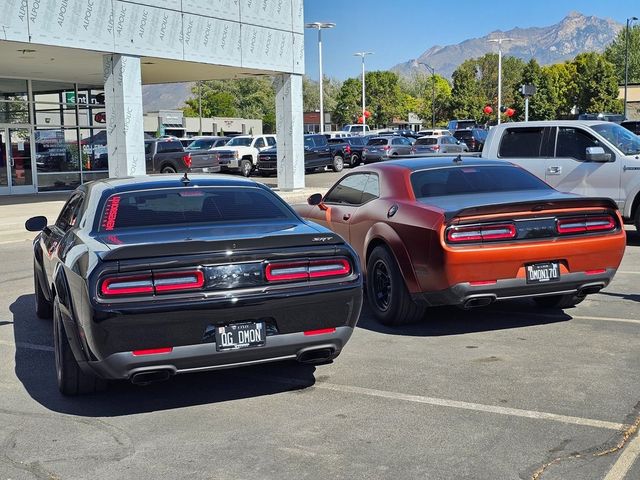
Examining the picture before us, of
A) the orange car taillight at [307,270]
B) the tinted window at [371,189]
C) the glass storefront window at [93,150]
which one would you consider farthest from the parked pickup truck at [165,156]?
the orange car taillight at [307,270]

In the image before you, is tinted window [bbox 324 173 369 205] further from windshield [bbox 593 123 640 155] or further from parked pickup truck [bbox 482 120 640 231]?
windshield [bbox 593 123 640 155]

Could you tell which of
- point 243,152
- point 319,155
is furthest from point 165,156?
point 319,155

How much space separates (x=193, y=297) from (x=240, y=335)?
1.25 ft

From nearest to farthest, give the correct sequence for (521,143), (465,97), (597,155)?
1. (597,155)
2. (521,143)
3. (465,97)

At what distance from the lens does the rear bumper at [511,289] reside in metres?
6.65

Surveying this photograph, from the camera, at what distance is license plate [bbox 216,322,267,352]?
193 inches

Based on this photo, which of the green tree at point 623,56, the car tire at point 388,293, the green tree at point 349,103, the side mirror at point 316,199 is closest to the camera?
the car tire at point 388,293

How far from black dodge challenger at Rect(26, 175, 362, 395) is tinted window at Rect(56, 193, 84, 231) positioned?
78 centimetres

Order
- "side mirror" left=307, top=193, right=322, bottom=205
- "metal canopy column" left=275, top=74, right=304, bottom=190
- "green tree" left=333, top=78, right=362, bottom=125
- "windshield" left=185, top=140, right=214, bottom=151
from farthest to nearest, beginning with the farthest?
"green tree" left=333, top=78, right=362, bottom=125, "windshield" left=185, top=140, right=214, bottom=151, "metal canopy column" left=275, top=74, right=304, bottom=190, "side mirror" left=307, top=193, right=322, bottom=205

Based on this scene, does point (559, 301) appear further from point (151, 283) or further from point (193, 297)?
point (151, 283)

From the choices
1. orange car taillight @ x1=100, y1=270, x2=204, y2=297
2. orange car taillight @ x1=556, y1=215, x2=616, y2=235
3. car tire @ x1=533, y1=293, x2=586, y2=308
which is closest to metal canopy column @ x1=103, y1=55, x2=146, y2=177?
car tire @ x1=533, y1=293, x2=586, y2=308

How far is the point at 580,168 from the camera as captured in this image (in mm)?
12320

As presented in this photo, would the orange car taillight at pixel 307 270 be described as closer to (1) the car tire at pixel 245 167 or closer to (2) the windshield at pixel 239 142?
(1) the car tire at pixel 245 167

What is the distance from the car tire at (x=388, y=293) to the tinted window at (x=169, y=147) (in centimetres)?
2397
